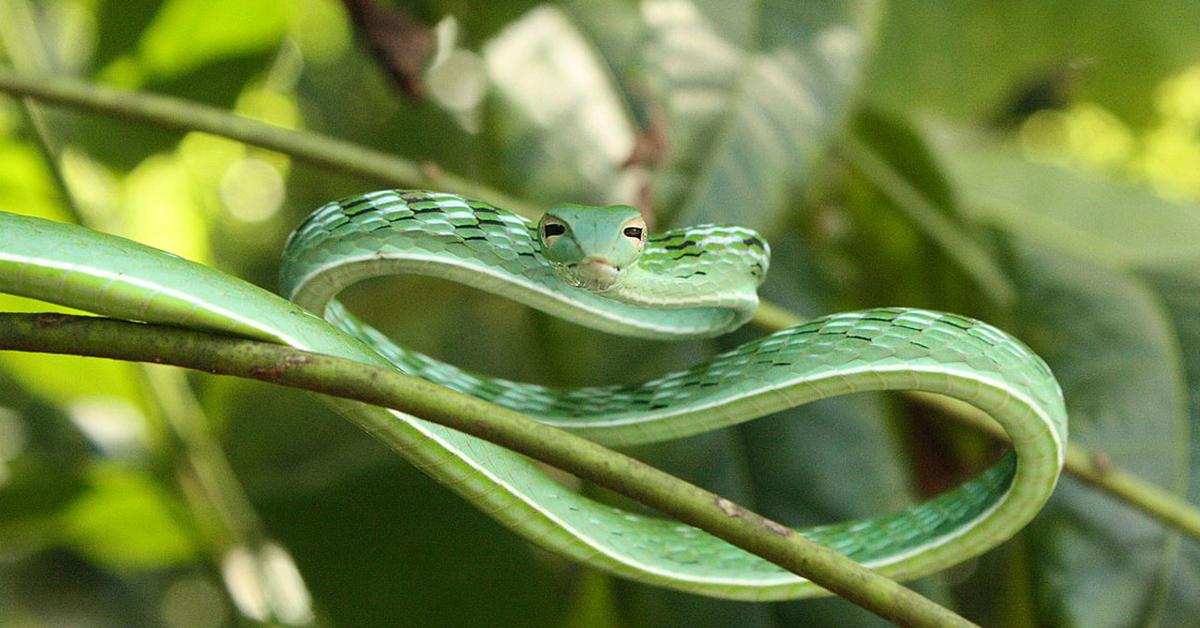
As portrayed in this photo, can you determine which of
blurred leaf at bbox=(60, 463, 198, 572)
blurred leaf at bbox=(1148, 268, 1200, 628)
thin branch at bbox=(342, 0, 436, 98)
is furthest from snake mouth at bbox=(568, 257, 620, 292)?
blurred leaf at bbox=(60, 463, 198, 572)

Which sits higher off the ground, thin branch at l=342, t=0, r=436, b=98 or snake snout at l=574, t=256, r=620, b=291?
thin branch at l=342, t=0, r=436, b=98

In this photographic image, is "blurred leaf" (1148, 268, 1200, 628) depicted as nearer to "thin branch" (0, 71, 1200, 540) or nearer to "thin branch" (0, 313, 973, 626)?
"thin branch" (0, 71, 1200, 540)

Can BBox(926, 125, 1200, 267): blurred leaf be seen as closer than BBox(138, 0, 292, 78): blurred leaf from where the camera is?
No

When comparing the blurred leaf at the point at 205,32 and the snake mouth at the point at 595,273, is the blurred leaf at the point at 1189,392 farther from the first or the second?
the blurred leaf at the point at 205,32

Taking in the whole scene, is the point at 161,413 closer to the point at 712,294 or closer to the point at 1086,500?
the point at 712,294

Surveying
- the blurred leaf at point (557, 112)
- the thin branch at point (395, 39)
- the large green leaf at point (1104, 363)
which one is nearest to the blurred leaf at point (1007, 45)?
the large green leaf at point (1104, 363)

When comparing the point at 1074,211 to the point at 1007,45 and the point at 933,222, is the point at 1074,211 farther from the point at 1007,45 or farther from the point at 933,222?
the point at 1007,45

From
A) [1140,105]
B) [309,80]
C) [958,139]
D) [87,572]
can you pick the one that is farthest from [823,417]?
[87,572]
